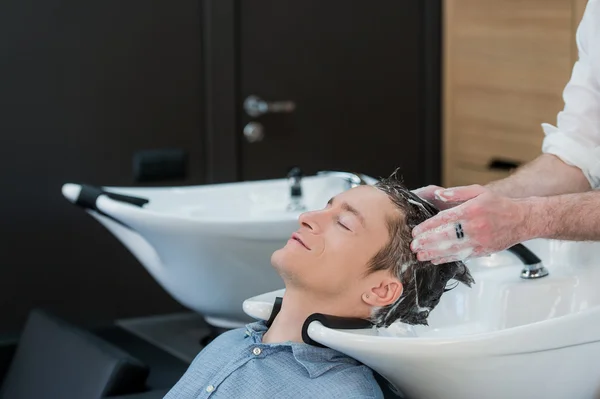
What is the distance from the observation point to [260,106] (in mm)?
3053

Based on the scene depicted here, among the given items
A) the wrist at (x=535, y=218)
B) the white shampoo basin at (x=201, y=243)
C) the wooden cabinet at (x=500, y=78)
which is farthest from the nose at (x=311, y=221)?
the wooden cabinet at (x=500, y=78)

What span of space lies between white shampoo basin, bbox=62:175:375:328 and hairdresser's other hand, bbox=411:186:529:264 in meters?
0.64

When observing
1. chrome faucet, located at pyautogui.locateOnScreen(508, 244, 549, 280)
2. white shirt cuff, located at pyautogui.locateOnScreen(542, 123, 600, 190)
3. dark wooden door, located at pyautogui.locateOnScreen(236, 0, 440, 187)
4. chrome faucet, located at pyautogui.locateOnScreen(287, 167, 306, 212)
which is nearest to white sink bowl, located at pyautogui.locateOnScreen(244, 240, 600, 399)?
chrome faucet, located at pyautogui.locateOnScreen(508, 244, 549, 280)

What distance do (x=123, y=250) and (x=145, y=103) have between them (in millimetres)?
415

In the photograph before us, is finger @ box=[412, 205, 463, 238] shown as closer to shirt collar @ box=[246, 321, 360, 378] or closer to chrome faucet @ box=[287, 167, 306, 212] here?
shirt collar @ box=[246, 321, 360, 378]

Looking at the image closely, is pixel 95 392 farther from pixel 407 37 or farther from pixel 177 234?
pixel 407 37

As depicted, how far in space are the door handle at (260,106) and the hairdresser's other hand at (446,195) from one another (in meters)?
1.41

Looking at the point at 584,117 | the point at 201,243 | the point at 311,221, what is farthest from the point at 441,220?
the point at 201,243

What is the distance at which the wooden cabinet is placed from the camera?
2.70m

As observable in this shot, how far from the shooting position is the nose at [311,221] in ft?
5.32

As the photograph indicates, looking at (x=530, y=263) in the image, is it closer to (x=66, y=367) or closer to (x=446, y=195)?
(x=446, y=195)

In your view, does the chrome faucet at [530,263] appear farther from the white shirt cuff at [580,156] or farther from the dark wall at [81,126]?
the dark wall at [81,126]

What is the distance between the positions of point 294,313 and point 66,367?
0.77m

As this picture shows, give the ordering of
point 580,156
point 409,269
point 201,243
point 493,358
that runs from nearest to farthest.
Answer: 1. point 493,358
2. point 409,269
3. point 580,156
4. point 201,243
